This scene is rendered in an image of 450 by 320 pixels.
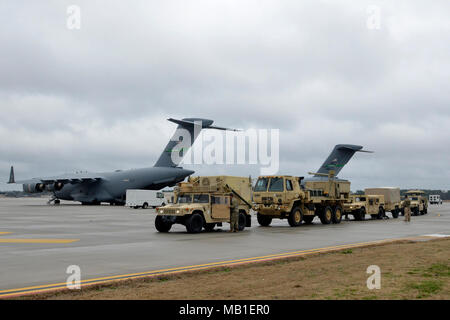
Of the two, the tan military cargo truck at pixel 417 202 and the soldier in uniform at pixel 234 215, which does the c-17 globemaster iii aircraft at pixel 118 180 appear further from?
the soldier in uniform at pixel 234 215

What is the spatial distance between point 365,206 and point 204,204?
1718 centimetres

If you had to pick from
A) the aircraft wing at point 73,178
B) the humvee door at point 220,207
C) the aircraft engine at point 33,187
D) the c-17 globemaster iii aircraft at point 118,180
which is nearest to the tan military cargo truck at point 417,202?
the humvee door at point 220,207

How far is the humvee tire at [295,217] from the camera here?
89.3 feet

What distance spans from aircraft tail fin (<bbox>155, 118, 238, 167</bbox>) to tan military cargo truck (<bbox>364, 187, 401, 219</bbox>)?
28.1 metres

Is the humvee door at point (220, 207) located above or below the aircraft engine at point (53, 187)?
below

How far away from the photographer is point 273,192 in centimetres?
2712

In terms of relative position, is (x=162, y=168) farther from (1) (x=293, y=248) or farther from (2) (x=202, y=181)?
(1) (x=293, y=248)

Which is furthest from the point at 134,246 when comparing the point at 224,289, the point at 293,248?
the point at 224,289

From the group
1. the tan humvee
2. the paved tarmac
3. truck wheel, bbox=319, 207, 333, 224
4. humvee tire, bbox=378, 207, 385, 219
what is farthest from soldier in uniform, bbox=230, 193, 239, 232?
humvee tire, bbox=378, 207, 385, 219

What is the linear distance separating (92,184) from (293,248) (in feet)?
198

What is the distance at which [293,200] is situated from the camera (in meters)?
27.2

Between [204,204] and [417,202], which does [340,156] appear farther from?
[204,204]

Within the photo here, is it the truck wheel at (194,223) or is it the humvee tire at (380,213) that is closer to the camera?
the truck wheel at (194,223)

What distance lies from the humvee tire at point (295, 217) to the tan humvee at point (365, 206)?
733 centimetres
